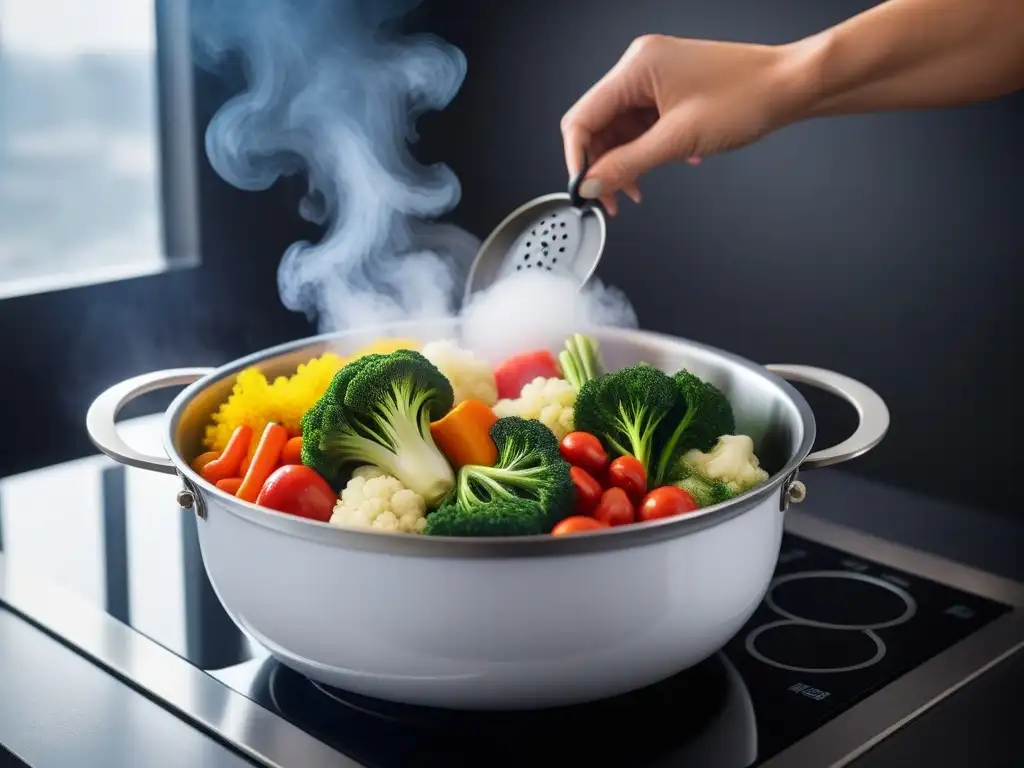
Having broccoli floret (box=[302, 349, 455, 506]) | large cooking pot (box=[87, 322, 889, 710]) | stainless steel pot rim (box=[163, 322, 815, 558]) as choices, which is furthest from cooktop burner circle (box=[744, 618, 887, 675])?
broccoli floret (box=[302, 349, 455, 506])

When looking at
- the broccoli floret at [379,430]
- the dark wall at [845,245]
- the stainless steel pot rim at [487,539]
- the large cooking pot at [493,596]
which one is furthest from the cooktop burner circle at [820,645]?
the dark wall at [845,245]

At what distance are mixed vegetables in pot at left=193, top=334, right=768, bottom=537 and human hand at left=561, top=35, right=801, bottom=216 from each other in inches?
10.9

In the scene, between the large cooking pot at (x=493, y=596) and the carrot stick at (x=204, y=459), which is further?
the carrot stick at (x=204, y=459)

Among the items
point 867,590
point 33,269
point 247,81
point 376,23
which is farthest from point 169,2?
point 867,590

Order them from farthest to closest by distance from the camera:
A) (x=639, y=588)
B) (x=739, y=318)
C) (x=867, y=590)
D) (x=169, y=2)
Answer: (x=169, y=2), (x=739, y=318), (x=867, y=590), (x=639, y=588)

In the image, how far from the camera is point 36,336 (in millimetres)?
1850

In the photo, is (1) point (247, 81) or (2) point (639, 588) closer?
(2) point (639, 588)

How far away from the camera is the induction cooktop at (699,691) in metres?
0.93

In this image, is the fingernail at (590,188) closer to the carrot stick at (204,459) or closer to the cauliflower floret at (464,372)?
the cauliflower floret at (464,372)

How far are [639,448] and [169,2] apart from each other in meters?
1.24

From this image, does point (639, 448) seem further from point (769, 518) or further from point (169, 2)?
point (169, 2)

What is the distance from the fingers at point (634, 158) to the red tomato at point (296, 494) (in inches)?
20.1

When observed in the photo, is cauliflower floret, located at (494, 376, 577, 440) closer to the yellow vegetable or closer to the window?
the yellow vegetable

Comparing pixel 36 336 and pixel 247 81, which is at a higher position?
pixel 247 81
